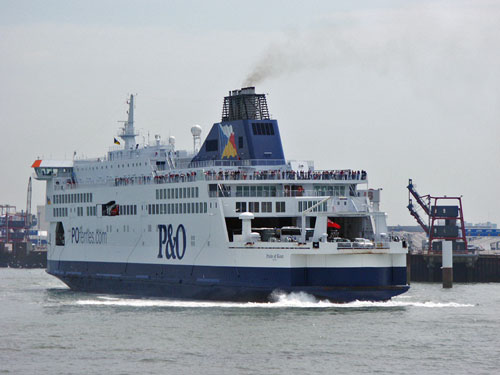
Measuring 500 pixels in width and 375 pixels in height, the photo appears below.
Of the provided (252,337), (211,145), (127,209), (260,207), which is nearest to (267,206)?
(260,207)

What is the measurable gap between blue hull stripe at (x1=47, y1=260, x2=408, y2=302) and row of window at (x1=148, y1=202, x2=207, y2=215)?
2.88 meters

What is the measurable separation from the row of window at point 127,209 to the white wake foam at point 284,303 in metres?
5.15

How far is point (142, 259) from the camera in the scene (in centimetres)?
5988

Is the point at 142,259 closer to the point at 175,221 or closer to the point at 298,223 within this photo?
the point at 175,221

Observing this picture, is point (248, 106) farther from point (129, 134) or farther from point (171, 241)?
point (129, 134)

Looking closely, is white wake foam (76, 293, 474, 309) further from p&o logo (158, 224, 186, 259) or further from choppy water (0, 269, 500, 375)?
p&o logo (158, 224, 186, 259)

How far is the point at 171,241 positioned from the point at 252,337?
16.9 metres

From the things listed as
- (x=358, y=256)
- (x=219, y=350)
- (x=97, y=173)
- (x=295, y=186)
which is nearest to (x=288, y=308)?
(x=358, y=256)

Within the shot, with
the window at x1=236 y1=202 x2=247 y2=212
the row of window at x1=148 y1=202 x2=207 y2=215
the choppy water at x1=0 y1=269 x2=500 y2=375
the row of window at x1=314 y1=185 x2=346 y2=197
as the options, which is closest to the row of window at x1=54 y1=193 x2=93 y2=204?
the row of window at x1=148 y1=202 x2=207 y2=215

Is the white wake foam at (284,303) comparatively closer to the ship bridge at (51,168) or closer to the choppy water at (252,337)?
the choppy water at (252,337)

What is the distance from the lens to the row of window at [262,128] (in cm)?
5781

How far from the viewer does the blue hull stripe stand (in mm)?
49969

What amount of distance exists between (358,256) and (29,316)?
51.6 ft

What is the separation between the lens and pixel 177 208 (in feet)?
187
